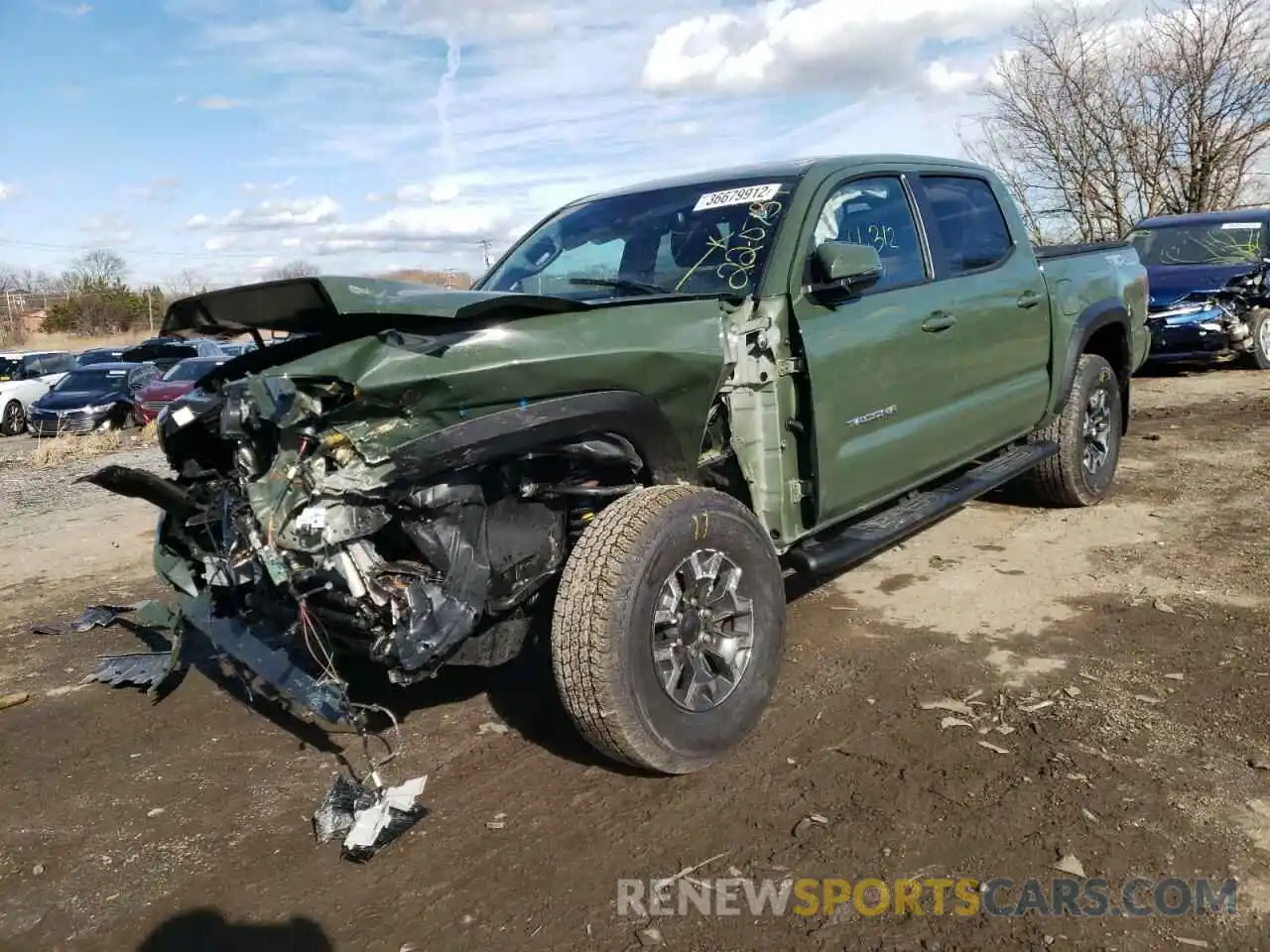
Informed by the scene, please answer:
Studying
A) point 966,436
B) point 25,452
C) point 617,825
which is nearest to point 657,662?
point 617,825

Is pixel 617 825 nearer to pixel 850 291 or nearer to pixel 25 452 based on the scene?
pixel 850 291

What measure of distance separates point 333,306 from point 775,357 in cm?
158

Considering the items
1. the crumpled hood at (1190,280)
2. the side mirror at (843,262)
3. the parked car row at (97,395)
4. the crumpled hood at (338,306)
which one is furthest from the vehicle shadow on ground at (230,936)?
the parked car row at (97,395)

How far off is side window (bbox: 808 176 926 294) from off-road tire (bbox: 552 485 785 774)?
1439mm

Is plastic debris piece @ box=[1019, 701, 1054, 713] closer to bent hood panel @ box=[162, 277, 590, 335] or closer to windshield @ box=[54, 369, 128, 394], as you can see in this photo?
bent hood panel @ box=[162, 277, 590, 335]

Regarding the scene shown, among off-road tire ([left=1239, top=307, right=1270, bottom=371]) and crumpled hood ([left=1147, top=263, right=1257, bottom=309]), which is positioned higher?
crumpled hood ([left=1147, top=263, right=1257, bottom=309])

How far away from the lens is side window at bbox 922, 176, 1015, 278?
4.58 meters

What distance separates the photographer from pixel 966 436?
4.64 meters

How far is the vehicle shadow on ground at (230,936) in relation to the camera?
2492mm

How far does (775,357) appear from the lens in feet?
11.5

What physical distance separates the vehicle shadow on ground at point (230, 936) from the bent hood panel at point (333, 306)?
64.1 inches

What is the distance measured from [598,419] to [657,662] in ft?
2.57

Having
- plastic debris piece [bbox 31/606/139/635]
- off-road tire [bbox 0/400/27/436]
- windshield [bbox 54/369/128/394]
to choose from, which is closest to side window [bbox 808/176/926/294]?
plastic debris piece [bbox 31/606/139/635]

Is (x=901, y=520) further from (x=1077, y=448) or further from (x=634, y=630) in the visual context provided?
(x=1077, y=448)
